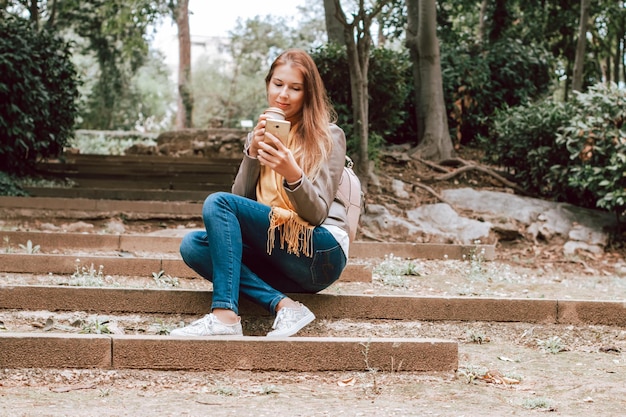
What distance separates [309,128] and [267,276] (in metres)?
0.70

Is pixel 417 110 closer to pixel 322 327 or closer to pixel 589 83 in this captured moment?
pixel 589 83

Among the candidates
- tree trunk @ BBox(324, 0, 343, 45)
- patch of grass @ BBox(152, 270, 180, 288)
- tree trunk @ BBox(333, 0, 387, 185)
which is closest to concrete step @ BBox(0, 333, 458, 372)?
patch of grass @ BBox(152, 270, 180, 288)

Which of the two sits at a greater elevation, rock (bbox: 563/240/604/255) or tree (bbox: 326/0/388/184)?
tree (bbox: 326/0/388/184)

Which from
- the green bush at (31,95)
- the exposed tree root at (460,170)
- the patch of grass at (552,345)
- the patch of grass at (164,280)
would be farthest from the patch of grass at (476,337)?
the green bush at (31,95)

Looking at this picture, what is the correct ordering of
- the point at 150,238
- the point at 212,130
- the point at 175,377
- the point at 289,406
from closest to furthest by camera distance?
1. the point at 289,406
2. the point at 175,377
3. the point at 150,238
4. the point at 212,130

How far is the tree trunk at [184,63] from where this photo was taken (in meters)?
20.4

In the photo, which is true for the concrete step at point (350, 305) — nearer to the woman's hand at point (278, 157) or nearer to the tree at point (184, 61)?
the woman's hand at point (278, 157)

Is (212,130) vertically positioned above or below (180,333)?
above

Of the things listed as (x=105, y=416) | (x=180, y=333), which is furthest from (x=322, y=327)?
(x=105, y=416)

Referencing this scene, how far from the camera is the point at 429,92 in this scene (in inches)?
405

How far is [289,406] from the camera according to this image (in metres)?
2.57

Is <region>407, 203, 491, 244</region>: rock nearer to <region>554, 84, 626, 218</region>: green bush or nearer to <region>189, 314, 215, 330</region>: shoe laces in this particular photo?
<region>554, 84, 626, 218</region>: green bush

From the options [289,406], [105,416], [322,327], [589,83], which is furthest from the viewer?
[589,83]

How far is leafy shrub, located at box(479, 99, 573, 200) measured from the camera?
8031mm
